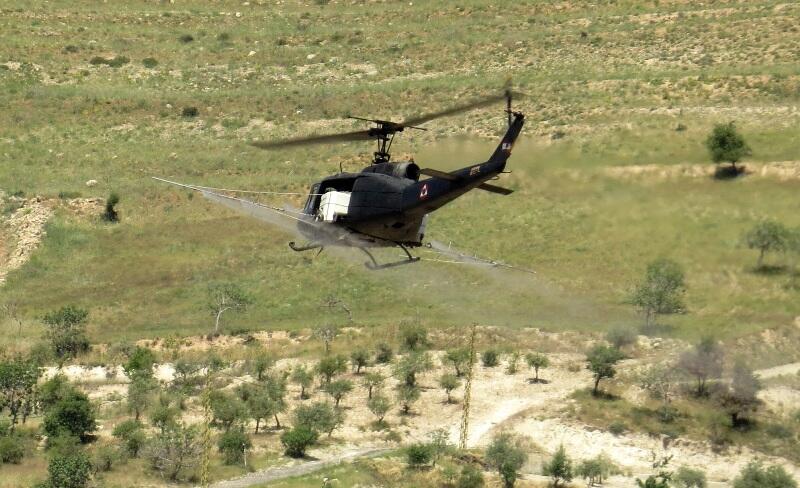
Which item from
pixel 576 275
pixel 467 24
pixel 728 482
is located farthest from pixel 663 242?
pixel 467 24

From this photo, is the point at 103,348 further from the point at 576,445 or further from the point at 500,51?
the point at 500,51

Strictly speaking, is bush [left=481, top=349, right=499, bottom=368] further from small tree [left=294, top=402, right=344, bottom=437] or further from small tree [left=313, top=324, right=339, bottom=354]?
small tree [left=294, top=402, right=344, bottom=437]

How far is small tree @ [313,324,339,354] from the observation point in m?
98.4

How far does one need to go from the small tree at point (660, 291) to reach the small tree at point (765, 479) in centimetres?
1296

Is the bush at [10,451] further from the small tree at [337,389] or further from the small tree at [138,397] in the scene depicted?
the small tree at [337,389]

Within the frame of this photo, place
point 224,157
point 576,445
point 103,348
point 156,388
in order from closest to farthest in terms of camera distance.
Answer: point 576,445 < point 156,388 < point 103,348 < point 224,157

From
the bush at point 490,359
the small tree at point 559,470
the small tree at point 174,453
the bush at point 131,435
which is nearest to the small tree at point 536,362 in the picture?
the bush at point 490,359

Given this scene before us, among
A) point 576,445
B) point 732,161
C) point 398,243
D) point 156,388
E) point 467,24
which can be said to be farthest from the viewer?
point 467,24

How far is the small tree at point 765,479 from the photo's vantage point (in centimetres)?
7944

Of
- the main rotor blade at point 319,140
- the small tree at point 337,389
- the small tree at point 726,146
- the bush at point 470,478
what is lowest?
the bush at point 470,478

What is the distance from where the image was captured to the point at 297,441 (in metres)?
84.4

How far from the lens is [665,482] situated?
262 ft

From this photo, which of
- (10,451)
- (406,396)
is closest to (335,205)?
(10,451)

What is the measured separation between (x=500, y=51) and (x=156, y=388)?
7129 cm
